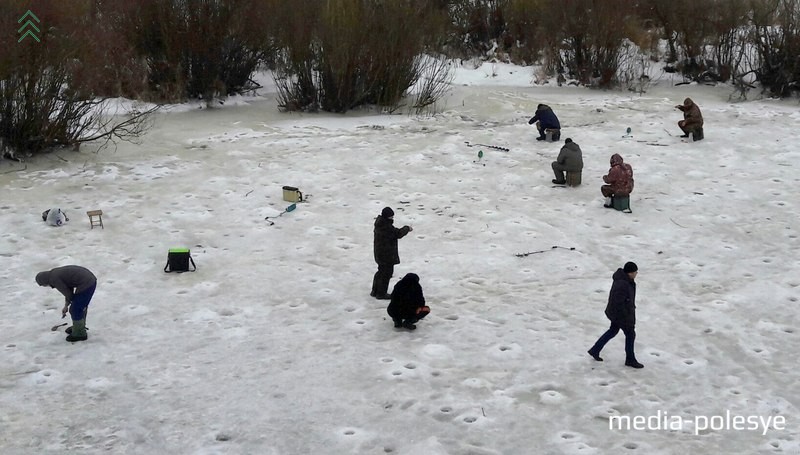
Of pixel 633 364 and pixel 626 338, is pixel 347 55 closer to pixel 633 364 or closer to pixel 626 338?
pixel 626 338

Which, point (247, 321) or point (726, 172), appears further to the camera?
point (726, 172)

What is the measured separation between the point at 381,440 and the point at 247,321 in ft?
9.65

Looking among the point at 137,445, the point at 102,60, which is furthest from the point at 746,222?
the point at 102,60

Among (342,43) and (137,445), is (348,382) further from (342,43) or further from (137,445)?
(342,43)

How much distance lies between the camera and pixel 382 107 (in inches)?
814

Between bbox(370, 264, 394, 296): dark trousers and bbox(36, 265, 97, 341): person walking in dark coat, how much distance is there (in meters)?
3.16

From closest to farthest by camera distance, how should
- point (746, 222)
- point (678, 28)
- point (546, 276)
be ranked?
point (546, 276)
point (746, 222)
point (678, 28)

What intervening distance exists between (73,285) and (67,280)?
78 millimetres

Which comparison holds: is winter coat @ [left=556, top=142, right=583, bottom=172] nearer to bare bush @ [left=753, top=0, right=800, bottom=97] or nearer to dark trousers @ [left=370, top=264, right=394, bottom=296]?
dark trousers @ [left=370, top=264, right=394, bottom=296]

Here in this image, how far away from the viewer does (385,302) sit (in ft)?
31.5

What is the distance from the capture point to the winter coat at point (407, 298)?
861 centimetres

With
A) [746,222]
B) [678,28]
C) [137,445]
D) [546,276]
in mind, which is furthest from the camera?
[678,28]

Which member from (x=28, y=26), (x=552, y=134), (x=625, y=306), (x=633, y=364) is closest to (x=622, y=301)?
(x=625, y=306)

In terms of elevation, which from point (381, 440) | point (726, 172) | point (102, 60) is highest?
point (102, 60)
